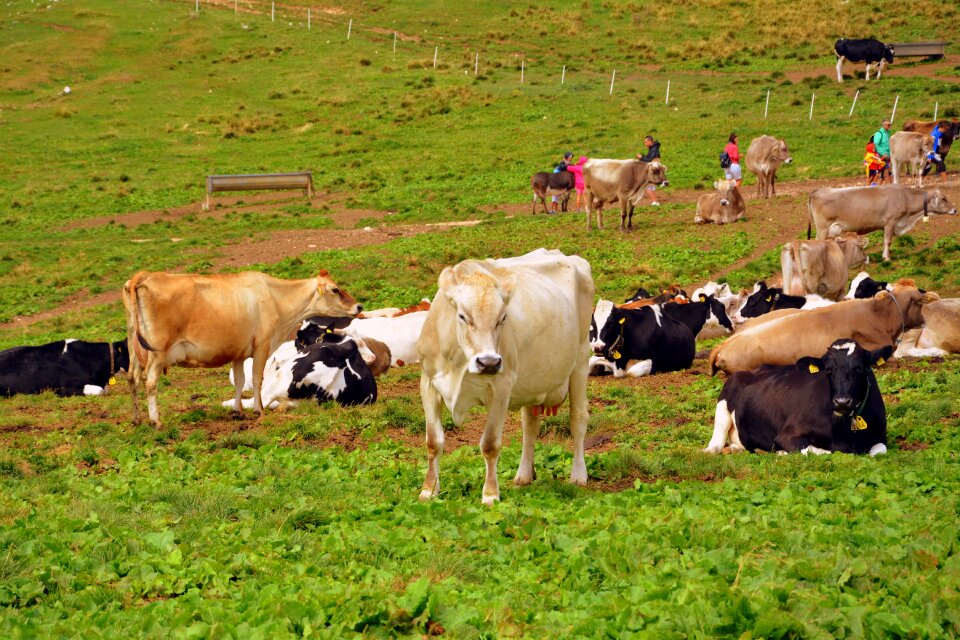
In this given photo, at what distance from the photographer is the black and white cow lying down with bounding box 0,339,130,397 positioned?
58.4 feet

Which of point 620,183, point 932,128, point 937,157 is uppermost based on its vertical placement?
point 932,128

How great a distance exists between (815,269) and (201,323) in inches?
527

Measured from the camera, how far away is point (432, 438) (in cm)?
930

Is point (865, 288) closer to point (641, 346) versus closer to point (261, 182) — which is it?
point (641, 346)

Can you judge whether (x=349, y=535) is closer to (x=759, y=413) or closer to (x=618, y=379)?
(x=759, y=413)

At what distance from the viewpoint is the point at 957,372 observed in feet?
48.5

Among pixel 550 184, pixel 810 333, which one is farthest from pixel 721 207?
pixel 810 333

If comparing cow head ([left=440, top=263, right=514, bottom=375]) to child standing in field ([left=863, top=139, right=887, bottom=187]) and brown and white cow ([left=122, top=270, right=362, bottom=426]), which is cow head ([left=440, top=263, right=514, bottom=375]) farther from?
child standing in field ([left=863, top=139, right=887, bottom=187])

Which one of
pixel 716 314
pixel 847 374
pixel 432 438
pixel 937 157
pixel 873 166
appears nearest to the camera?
pixel 432 438

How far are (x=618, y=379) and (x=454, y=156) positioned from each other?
93.4 feet

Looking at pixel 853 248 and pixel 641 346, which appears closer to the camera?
pixel 641 346

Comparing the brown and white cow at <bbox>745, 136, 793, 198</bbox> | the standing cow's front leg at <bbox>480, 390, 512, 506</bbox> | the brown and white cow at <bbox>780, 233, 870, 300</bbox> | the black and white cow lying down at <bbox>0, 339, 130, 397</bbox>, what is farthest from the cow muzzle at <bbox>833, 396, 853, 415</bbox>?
the brown and white cow at <bbox>745, 136, 793, 198</bbox>

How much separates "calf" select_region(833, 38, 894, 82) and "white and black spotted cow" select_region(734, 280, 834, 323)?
33.3 meters

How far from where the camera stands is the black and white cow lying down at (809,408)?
447 inches
